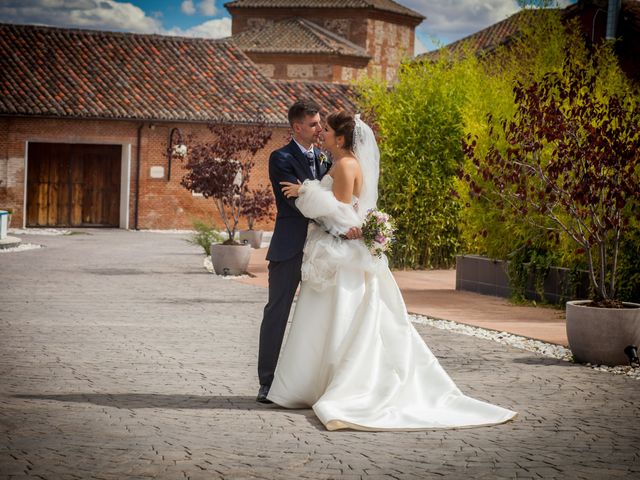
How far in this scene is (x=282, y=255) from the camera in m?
7.24

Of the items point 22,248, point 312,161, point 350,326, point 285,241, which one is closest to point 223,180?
point 22,248

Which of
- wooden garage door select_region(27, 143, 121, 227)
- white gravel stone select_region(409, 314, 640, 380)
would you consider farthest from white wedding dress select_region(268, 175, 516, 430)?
wooden garage door select_region(27, 143, 121, 227)

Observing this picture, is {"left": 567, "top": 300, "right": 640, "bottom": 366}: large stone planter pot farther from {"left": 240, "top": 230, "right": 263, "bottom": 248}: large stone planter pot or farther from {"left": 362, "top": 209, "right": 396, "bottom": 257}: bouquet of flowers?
{"left": 240, "top": 230, "right": 263, "bottom": 248}: large stone planter pot

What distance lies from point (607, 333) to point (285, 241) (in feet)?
11.1

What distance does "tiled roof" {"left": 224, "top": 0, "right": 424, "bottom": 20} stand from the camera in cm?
5803

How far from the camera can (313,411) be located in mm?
7020

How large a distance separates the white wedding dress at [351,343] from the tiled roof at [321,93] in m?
30.7

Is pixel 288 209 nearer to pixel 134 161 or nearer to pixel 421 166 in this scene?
pixel 421 166

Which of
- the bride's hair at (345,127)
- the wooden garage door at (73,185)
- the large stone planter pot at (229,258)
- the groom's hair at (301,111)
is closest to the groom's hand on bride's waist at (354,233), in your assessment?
the bride's hair at (345,127)

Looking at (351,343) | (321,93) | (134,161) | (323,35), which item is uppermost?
(323,35)

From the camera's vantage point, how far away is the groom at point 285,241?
7250 millimetres

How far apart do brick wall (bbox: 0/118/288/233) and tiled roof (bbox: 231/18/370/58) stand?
19.1m

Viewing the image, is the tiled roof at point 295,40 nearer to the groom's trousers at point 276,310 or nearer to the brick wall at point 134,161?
the brick wall at point 134,161

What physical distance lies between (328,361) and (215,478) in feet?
6.38
